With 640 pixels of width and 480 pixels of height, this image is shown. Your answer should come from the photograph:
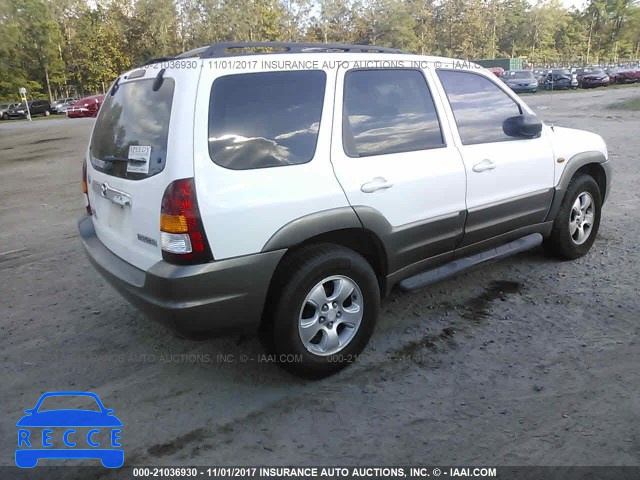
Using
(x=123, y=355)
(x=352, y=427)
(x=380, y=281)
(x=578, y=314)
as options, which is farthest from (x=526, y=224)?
(x=123, y=355)

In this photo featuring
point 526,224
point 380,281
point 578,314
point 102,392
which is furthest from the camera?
point 526,224

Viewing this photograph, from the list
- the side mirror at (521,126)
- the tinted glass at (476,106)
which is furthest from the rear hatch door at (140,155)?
the side mirror at (521,126)

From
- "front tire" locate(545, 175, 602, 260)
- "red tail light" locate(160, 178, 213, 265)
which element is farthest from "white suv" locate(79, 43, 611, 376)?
"front tire" locate(545, 175, 602, 260)

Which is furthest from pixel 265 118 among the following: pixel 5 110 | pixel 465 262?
pixel 5 110

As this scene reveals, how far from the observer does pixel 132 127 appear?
307 centimetres

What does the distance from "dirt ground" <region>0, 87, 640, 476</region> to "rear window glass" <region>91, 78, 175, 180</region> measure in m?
1.31

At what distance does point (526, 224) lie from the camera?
430 cm

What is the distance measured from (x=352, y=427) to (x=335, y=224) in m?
1.13

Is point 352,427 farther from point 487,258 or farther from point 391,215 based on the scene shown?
point 487,258

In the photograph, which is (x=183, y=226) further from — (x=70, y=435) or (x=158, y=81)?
(x=70, y=435)

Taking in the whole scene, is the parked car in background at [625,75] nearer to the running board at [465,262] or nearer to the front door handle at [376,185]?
the running board at [465,262]

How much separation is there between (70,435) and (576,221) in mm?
4446

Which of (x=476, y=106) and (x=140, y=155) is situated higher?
(x=476, y=106)

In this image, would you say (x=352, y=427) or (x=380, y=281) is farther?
(x=380, y=281)
